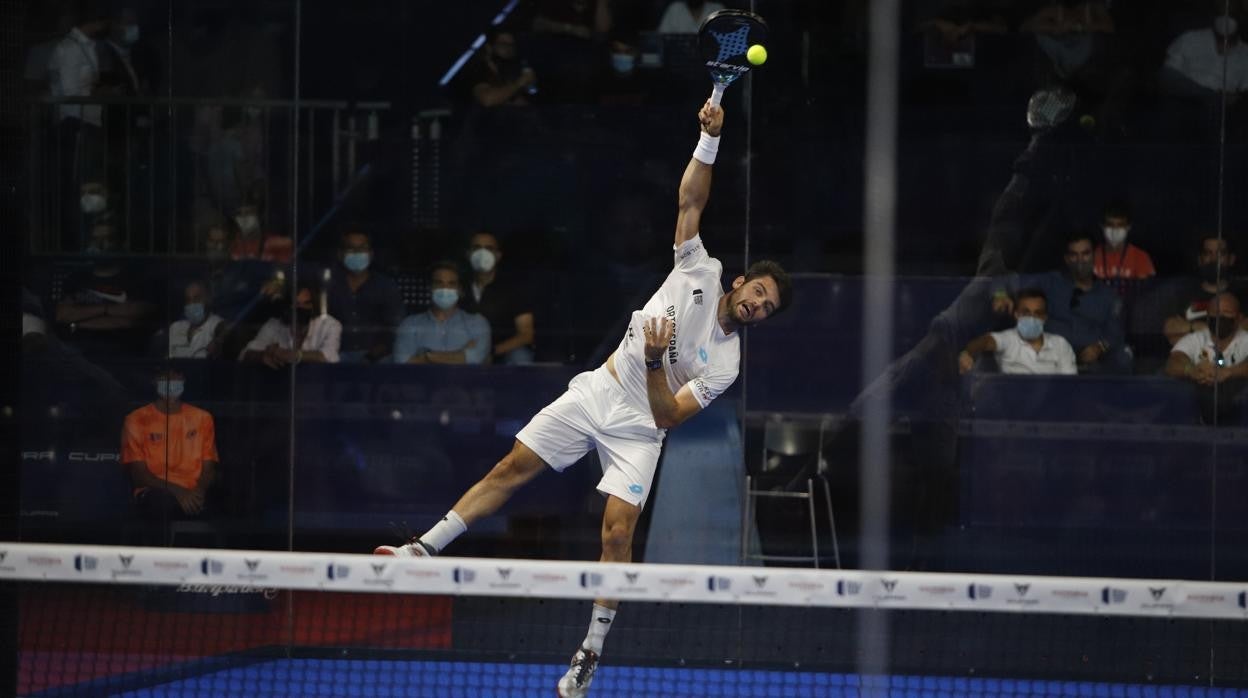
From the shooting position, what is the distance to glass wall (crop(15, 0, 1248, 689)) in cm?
825

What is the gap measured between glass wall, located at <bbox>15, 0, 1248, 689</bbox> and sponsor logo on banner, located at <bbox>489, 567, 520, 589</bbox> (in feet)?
10.9

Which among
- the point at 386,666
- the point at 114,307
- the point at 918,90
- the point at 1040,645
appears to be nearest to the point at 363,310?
the point at 114,307

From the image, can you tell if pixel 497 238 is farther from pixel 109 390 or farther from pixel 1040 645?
pixel 1040 645

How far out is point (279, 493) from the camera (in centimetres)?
856

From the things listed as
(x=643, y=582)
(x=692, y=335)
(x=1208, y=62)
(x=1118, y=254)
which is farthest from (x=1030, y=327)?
(x=643, y=582)

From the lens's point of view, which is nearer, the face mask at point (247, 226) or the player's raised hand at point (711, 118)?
the player's raised hand at point (711, 118)

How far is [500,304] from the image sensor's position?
8.42m

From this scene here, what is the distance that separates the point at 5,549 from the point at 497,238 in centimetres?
367

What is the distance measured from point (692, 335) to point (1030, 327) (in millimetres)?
2315

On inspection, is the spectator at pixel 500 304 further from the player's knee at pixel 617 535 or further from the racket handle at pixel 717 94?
the racket handle at pixel 717 94

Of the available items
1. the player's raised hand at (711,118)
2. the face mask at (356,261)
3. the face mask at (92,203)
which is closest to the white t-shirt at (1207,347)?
the player's raised hand at (711,118)

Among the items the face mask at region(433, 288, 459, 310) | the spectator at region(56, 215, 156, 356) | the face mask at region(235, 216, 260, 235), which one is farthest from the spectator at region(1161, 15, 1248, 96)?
the spectator at region(56, 215, 156, 356)

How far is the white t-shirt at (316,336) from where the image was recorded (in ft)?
27.8

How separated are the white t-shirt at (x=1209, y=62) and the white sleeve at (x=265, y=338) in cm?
491
